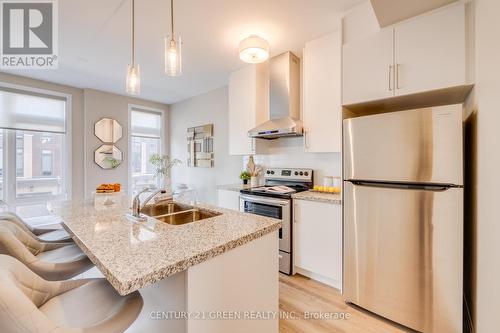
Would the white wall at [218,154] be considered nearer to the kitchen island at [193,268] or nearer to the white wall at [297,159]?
the white wall at [297,159]

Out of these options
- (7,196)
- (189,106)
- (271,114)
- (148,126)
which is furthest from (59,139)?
(271,114)

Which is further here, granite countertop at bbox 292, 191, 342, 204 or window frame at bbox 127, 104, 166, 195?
window frame at bbox 127, 104, 166, 195

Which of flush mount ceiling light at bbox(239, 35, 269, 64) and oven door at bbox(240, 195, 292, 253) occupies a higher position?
flush mount ceiling light at bbox(239, 35, 269, 64)

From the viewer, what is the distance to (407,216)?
62.8 inches

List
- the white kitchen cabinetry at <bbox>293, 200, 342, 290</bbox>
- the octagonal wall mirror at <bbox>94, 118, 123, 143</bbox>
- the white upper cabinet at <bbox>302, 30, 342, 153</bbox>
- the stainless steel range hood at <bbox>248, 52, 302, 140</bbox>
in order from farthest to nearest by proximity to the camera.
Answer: the octagonal wall mirror at <bbox>94, 118, 123, 143</bbox>, the stainless steel range hood at <bbox>248, 52, 302, 140</bbox>, the white upper cabinet at <bbox>302, 30, 342, 153</bbox>, the white kitchen cabinetry at <bbox>293, 200, 342, 290</bbox>

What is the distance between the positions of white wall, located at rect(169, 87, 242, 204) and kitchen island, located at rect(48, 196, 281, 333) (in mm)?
2598

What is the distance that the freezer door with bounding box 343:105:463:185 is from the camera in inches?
56.5

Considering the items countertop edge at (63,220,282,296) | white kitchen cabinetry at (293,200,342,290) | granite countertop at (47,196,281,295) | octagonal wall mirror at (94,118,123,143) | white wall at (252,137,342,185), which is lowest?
white kitchen cabinetry at (293,200,342,290)

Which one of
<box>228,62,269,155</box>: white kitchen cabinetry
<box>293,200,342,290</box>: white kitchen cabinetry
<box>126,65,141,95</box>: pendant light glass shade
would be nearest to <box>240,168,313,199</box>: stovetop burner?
<box>293,200,342,290</box>: white kitchen cabinetry

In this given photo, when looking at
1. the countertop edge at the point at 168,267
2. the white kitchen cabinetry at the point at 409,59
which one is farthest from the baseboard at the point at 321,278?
the white kitchen cabinetry at the point at 409,59

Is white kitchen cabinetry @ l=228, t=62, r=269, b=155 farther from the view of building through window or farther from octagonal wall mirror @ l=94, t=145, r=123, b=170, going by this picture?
the view of building through window

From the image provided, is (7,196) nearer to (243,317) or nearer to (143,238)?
(143,238)

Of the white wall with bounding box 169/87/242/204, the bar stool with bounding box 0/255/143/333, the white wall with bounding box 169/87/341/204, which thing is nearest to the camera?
the bar stool with bounding box 0/255/143/333

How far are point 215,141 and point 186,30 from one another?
217cm
